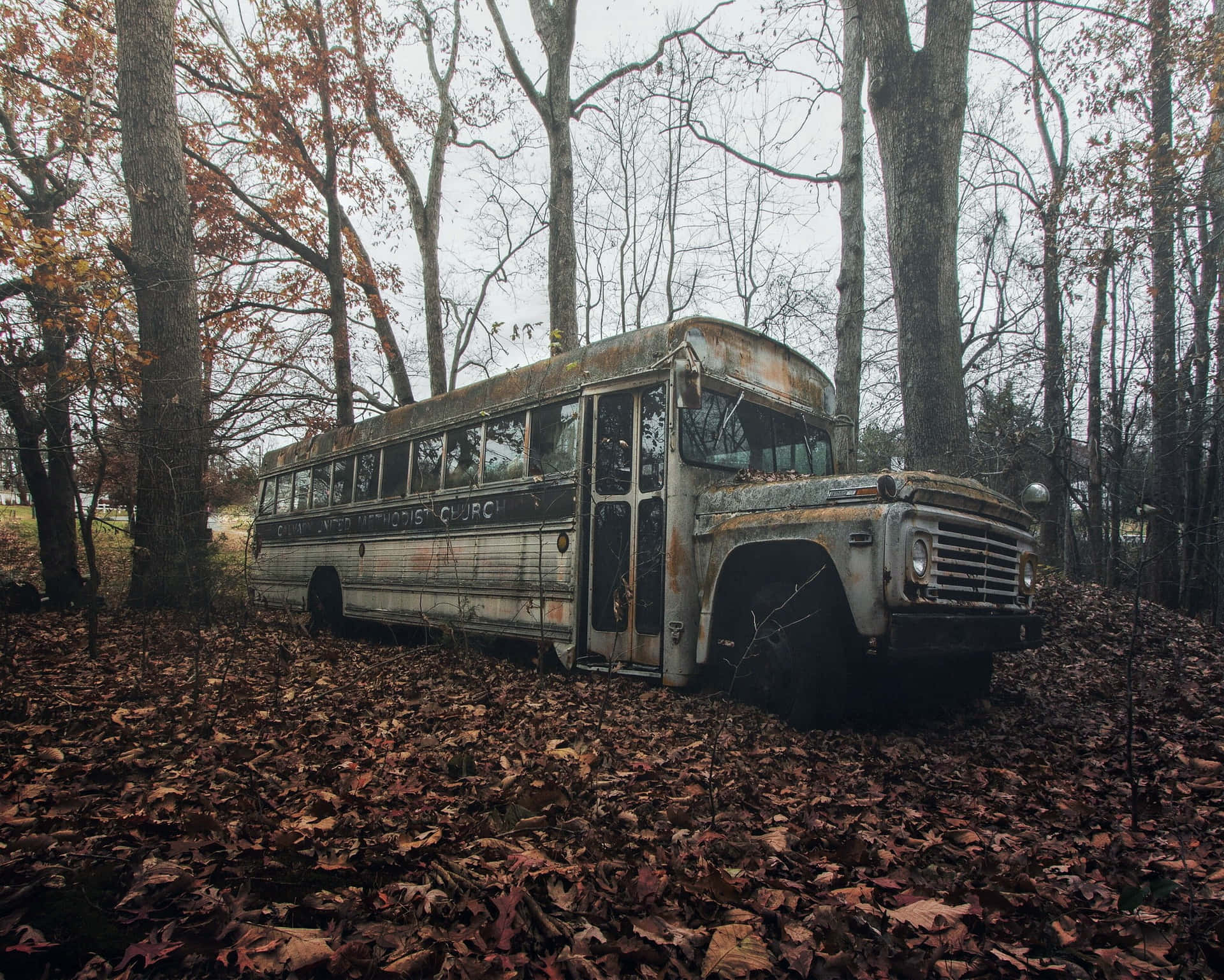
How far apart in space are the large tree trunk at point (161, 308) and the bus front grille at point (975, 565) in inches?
282

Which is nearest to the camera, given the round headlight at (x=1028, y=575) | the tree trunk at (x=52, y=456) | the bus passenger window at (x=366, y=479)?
the round headlight at (x=1028, y=575)

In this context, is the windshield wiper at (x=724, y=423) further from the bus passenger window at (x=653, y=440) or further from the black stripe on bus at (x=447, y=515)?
the black stripe on bus at (x=447, y=515)

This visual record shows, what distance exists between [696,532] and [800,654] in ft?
3.81

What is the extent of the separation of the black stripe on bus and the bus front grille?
2848 millimetres

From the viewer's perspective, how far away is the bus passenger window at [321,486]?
995cm

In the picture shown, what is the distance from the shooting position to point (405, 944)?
77.4 inches

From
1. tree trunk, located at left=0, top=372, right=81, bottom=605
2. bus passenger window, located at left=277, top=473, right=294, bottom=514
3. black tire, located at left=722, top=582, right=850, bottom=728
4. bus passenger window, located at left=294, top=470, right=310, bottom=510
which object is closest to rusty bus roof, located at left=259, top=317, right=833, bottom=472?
black tire, located at left=722, top=582, right=850, bottom=728

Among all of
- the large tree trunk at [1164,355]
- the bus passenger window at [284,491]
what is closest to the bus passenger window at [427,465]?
the bus passenger window at [284,491]

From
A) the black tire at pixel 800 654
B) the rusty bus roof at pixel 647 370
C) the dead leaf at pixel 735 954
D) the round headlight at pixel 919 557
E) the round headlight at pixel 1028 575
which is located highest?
the rusty bus roof at pixel 647 370

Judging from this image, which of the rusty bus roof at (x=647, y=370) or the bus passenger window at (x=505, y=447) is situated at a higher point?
the rusty bus roof at (x=647, y=370)

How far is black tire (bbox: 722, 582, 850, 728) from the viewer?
4.54 metres

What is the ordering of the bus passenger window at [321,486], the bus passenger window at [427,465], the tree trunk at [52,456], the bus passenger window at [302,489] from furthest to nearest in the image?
the bus passenger window at [302,489] → the bus passenger window at [321,486] → the bus passenger window at [427,465] → the tree trunk at [52,456]

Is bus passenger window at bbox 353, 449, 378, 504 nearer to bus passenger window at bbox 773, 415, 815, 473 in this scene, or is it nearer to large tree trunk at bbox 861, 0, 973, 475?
bus passenger window at bbox 773, 415, 815, 473

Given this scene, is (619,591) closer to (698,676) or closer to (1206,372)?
(698,676)
